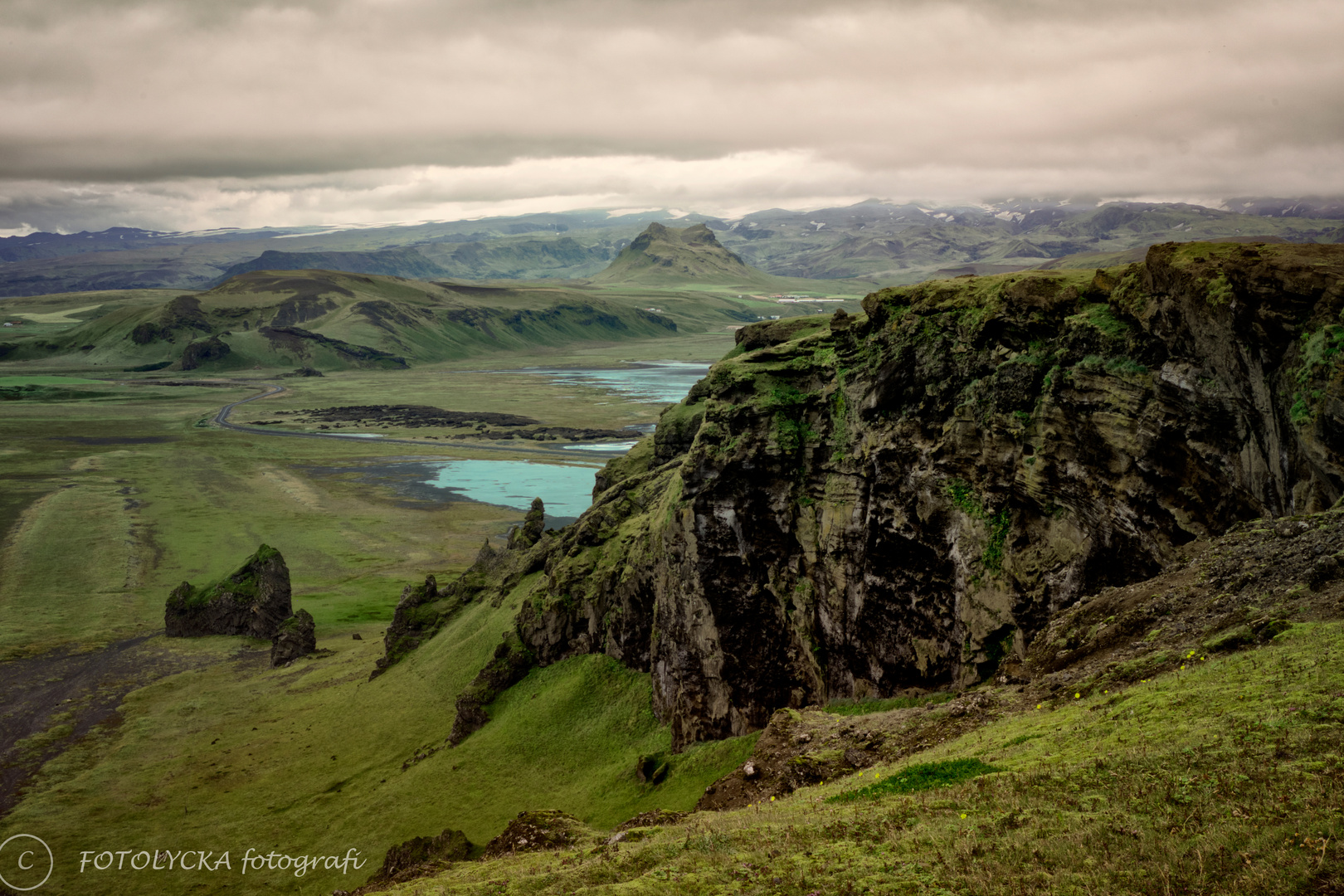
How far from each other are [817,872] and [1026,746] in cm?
739

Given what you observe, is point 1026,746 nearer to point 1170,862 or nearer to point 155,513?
point 1170,862

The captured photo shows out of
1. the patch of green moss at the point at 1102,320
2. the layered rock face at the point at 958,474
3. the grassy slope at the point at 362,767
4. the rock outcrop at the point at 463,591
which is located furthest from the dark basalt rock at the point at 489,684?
the patch of green moss at the point at 1102,320

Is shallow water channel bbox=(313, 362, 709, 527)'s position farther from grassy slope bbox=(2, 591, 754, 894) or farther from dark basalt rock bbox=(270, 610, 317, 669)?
grassy slope bbox=(2, 591, 754, 894)

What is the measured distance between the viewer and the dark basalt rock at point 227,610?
91.8 m

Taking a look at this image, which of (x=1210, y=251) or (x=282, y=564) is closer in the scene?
(x=1210, y=251)

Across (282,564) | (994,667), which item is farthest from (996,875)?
(282,564)

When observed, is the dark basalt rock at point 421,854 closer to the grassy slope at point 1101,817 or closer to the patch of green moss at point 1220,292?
the grassy slope at point 1101,817

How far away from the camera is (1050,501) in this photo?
1368 inches

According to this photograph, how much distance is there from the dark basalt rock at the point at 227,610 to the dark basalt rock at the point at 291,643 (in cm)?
1058

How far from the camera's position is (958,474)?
3841 cm

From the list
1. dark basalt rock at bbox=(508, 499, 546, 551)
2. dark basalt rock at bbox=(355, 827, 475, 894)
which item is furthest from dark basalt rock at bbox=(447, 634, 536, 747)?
dark basalt rock at bbox=(508, 499, 546, 551)

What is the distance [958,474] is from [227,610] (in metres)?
83.8

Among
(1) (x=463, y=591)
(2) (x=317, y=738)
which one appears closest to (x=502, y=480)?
(1) (x=463, y=591)

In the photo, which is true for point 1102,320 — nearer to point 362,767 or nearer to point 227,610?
point 362,767
